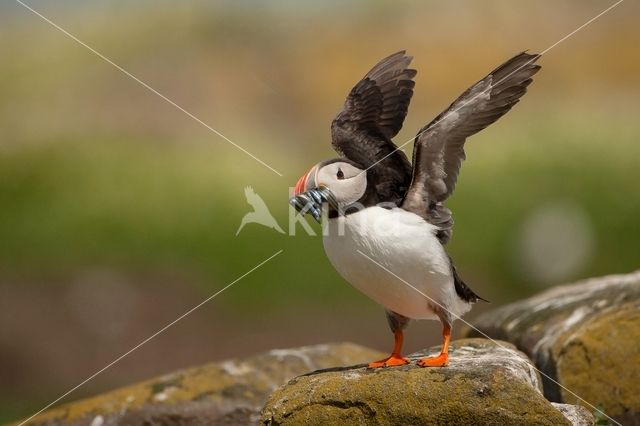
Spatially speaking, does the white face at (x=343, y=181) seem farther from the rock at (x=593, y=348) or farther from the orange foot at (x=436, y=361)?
the rock at (x=593, y=348)

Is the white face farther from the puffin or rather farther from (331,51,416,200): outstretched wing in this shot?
(331,51,416,200): outstretched wing

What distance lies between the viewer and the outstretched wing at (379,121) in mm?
8023

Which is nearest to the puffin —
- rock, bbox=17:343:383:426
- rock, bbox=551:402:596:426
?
rock, bbox=551:402:596:426

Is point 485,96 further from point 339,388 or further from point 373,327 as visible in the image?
point 373,327

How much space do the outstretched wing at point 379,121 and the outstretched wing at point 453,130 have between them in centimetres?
24

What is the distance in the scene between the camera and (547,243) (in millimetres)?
18031

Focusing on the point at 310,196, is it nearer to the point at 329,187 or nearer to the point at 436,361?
the point at 329,187

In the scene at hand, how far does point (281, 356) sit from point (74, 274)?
27.9 ft

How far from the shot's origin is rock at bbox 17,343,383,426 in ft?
31.5

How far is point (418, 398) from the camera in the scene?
7.15 m

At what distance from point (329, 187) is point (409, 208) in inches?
23.4

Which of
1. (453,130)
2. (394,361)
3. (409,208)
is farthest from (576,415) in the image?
(453,130)

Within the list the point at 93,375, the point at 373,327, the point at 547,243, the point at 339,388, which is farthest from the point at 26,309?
the point at 339,388

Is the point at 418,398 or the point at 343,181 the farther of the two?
the point at 343,181
